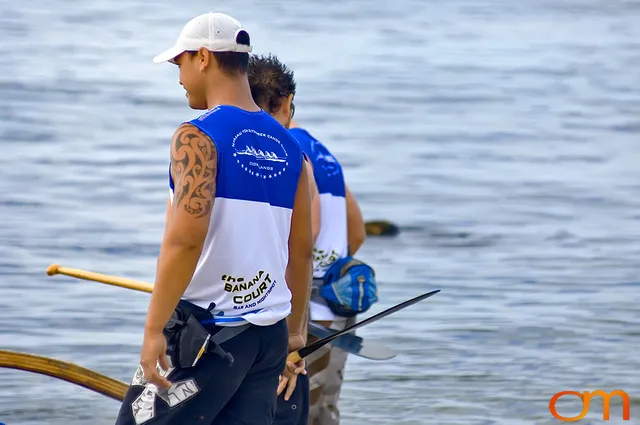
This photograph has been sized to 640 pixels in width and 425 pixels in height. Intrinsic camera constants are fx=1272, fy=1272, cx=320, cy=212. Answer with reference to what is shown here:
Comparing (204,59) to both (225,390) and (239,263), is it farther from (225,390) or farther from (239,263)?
(225,390)

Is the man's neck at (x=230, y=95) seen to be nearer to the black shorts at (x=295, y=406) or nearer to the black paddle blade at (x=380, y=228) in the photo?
the black shorts at (x=295, y=406)

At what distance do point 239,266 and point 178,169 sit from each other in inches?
13.1

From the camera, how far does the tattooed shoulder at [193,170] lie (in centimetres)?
336

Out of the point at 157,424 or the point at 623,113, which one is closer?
the point at 157,424

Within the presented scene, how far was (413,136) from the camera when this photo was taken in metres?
20.0

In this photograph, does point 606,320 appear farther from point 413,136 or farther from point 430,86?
point 430,86

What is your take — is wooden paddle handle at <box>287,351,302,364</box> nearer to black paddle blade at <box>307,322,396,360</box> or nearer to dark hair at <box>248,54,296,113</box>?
black paddle blade at <box>307,322,396,360</box>

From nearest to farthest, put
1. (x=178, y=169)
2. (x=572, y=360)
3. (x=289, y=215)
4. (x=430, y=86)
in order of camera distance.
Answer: (x=178, y=169)
(x=289, y=215)
(x=572, y=360)
(x=430, y=86)

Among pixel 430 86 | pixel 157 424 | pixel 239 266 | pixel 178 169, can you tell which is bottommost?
pixel 430 86

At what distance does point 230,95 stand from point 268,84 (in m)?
0.95

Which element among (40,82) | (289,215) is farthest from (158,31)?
(289,215)

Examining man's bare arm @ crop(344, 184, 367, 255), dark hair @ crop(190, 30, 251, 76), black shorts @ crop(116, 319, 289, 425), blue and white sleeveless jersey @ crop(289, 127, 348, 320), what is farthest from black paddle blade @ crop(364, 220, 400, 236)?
dark hair @ crop(190, 30, 251, 76)

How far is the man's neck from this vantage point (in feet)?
11.7

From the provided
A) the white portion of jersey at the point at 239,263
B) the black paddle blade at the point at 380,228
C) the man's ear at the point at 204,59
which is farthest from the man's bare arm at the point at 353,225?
the black paddle blade at the point at 380,228
